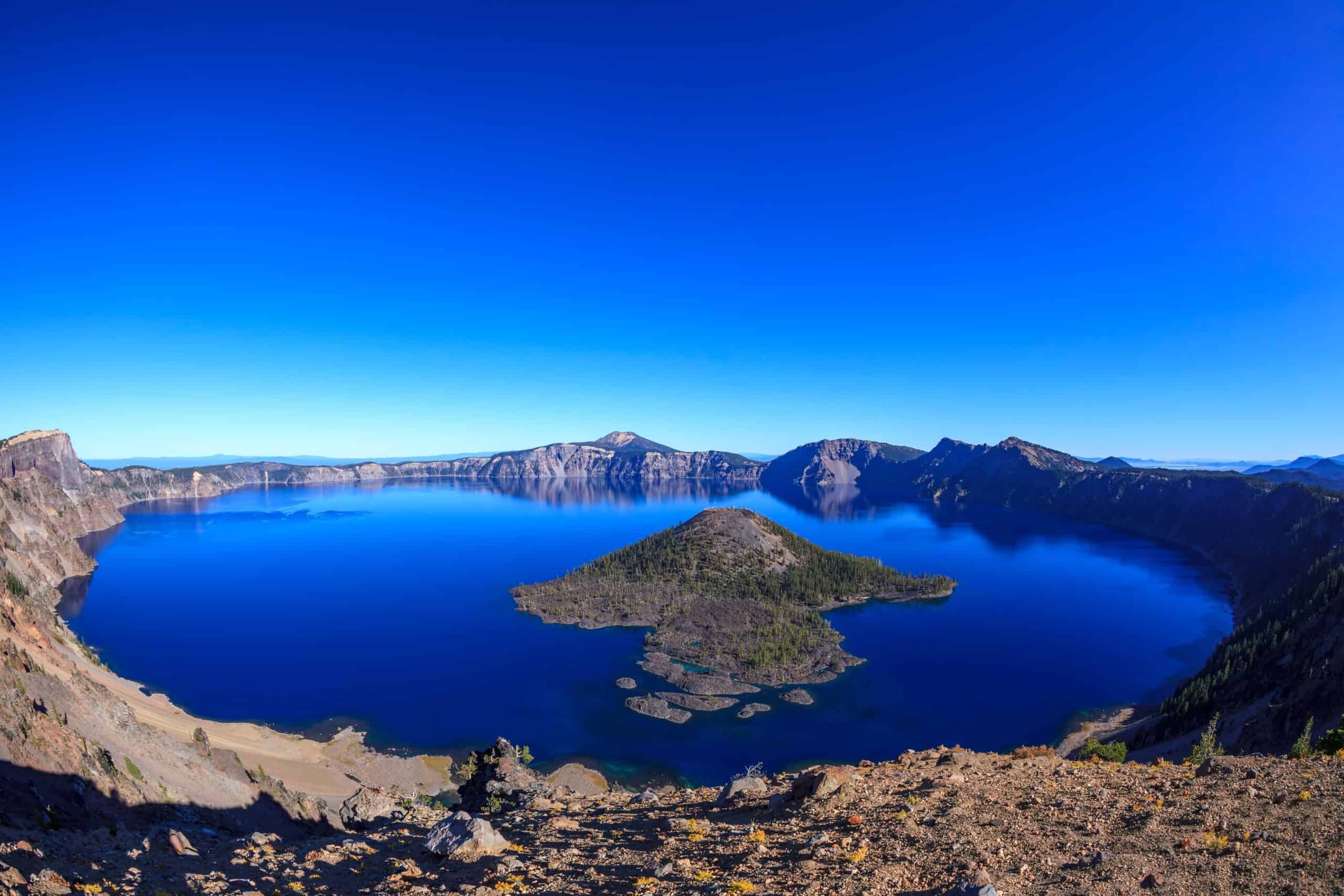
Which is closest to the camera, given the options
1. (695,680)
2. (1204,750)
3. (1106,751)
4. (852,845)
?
(852,845)

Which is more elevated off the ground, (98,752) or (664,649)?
(98,752)

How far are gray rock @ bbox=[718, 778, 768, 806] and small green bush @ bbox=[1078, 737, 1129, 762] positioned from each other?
44042mm

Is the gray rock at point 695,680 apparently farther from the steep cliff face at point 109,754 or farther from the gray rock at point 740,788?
the gray rock at point 740,788

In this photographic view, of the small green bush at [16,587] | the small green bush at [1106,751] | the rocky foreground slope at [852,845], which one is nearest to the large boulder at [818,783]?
the rocky foreground slope at [852,845]

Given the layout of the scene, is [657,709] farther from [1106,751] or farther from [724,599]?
[1106,751]

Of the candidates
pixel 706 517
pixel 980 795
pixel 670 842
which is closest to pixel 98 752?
pixel 670 842

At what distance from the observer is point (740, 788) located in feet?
87.9

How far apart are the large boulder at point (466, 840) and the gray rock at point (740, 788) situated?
10.2 m

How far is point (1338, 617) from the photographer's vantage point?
2847 inches

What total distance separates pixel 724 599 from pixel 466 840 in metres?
128

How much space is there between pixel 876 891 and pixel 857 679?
10046 centimetres

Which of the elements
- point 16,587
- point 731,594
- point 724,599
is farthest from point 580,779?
point 16,587

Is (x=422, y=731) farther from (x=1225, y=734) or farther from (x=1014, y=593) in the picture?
(x=1014, y=593)

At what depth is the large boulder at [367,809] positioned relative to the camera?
122 feet
